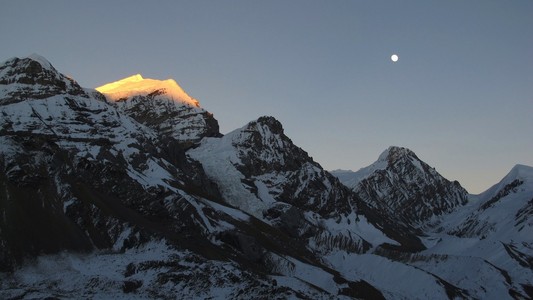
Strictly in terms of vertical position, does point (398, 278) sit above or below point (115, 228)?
below

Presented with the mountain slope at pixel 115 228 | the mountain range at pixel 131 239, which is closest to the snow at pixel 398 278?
the mountain range at pixel 131 239

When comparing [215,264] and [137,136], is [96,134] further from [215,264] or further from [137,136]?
[215,264]

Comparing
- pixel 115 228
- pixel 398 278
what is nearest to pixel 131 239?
pixel 115 228

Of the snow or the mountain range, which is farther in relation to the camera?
the snow

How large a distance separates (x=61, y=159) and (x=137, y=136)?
6931 centimetres

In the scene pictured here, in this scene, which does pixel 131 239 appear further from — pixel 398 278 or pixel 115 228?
pixel 398 278

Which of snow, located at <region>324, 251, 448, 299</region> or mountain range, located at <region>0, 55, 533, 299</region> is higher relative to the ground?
mountain range, located at <region>0, 55, 533, 299</region>

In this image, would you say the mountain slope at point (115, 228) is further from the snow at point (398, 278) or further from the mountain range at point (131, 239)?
the snow at point (398, 278)

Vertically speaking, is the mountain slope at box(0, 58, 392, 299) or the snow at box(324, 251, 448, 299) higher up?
the mountain slope at box(0, 58, 392, 299)

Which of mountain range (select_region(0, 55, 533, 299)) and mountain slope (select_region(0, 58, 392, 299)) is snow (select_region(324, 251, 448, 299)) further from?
mountain slope (select_region(0, 58, 392, 299))

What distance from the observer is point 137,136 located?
195625 mm

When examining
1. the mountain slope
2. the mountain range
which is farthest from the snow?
the mountain slope

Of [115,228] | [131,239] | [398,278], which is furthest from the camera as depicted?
[398,278]

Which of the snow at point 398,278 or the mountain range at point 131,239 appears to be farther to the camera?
the snow at point 398,278
